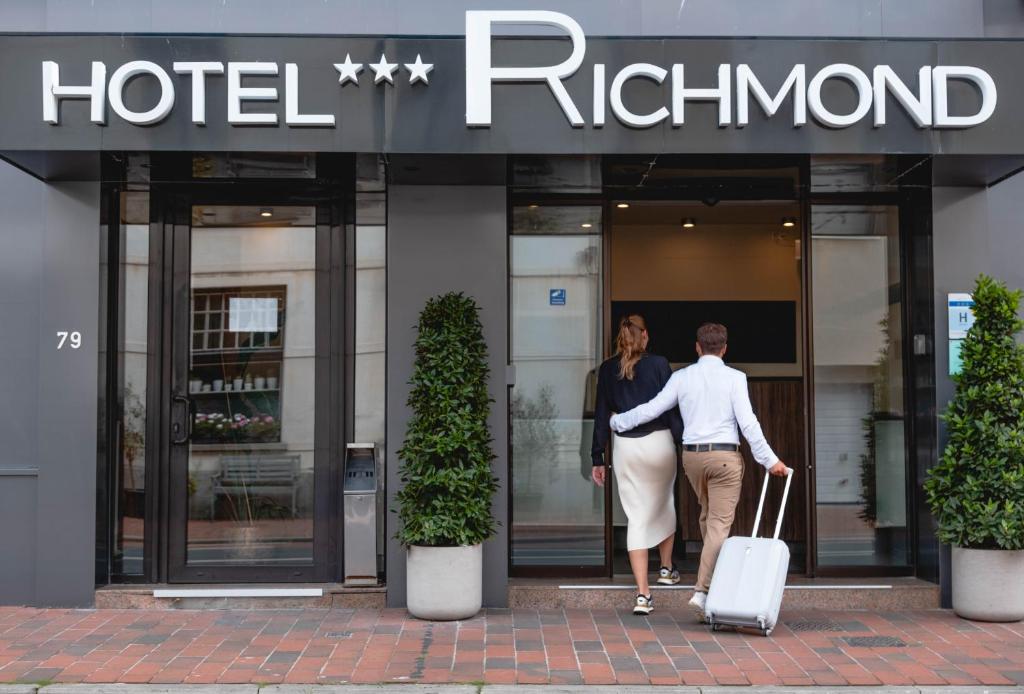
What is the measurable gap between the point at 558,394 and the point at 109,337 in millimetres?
3436

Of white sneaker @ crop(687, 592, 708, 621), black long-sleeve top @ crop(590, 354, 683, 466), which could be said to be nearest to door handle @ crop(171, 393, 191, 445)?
black long-sleeve top @ crop(590, 354, 683, 466)

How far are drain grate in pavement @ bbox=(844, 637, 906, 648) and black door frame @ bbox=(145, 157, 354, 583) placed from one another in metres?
3.67

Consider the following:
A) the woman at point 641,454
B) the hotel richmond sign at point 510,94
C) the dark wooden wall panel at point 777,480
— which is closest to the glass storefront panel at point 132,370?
the hotel richmond sign at point 510,94

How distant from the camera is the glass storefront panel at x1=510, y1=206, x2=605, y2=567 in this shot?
7.77m

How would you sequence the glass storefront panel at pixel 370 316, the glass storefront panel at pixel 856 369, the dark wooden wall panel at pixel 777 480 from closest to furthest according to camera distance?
1. the glass storefront panel at pixel 370 316
2. the glass storefront panel at pixel 856 369
3. the dark wooden wall panel at pixel 777 480

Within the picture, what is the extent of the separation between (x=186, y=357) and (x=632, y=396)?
344 centimetres

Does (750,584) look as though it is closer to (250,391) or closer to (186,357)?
(250,391)

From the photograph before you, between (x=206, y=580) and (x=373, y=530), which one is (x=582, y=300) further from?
(x=206, y=580)

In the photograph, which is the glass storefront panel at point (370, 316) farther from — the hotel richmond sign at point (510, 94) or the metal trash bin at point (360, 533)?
the hotel richmond sign at point (510, 94)

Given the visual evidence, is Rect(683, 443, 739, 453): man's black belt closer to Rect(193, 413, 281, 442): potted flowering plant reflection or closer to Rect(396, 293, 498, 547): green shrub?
Rect(396, 293, 498, 547): green shrub

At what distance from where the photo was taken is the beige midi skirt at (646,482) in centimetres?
698

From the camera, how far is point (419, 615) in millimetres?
6629

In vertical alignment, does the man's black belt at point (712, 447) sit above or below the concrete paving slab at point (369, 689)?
above

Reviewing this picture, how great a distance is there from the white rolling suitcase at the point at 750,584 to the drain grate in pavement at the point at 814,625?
0.44m
